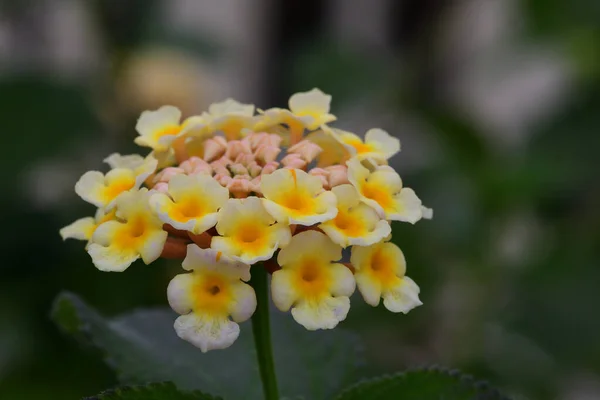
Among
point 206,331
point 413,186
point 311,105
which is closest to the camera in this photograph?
point 206,331

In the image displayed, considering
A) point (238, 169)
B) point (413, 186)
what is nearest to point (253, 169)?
point (238, 169)

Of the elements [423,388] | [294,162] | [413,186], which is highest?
[413,186]

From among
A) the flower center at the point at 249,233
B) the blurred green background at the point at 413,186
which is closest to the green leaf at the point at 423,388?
the flower center at the point at 249,233

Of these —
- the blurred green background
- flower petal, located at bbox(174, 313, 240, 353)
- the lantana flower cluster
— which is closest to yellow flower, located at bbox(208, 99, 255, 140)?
the lantana flower cluster

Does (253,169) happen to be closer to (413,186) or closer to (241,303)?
(241,303)

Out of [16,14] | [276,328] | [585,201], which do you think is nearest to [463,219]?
[585,201]

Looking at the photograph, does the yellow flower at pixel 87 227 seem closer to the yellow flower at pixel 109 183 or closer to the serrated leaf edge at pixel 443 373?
the yellow flower at pixel 109 183

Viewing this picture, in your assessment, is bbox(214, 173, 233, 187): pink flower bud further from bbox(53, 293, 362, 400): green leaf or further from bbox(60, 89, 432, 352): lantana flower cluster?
bbox(53, 293, 362, 400): green leaf
